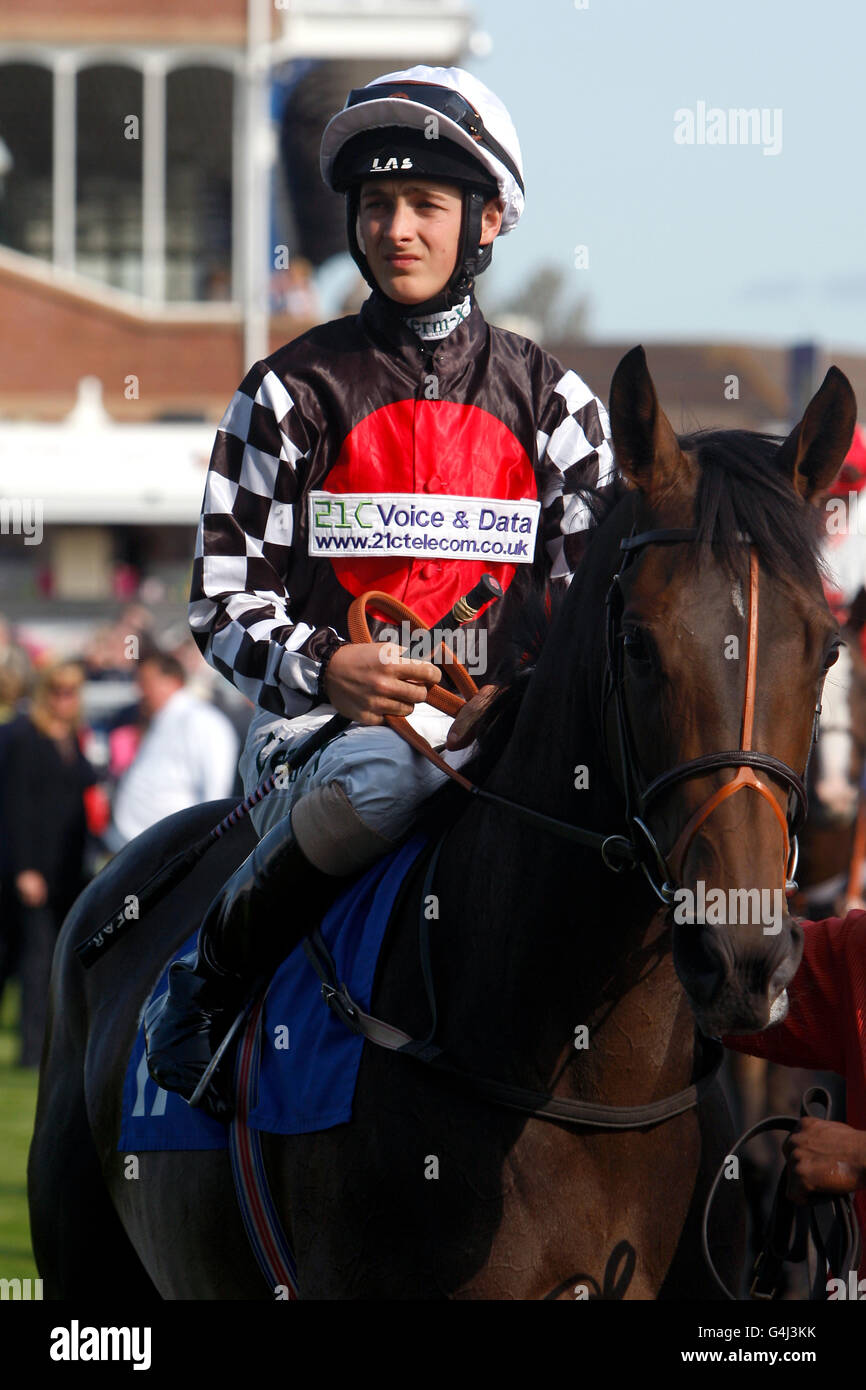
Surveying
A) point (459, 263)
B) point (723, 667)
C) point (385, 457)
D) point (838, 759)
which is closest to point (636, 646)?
point (723, 667)

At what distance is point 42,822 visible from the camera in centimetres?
1034

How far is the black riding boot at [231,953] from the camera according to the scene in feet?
9.96

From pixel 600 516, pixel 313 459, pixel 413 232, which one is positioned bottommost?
pixel 600 516

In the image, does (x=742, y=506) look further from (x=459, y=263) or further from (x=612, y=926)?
(x=459, y=263)

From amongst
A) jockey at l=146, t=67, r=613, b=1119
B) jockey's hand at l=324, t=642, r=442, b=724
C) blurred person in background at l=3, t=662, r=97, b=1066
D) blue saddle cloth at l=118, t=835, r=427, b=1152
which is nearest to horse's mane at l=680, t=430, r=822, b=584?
jockey's hand at l=324, t=642, r=442, b=724

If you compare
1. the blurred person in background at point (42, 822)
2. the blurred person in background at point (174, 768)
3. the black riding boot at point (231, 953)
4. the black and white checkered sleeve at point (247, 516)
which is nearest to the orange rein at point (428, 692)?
the black and white checkered sleeve at point (247, 516)

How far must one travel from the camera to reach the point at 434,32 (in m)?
23.0

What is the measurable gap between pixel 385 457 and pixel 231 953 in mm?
940

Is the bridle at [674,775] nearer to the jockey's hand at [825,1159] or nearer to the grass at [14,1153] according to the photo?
the jockey's hand at [825,1159]

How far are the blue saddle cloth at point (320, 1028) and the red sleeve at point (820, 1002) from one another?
0.62m

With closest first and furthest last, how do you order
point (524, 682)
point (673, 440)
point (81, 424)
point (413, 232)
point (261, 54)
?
point (673, 440) → point (524, 682) → point (413, 232) → point (81, 424) → point (261, 54)
